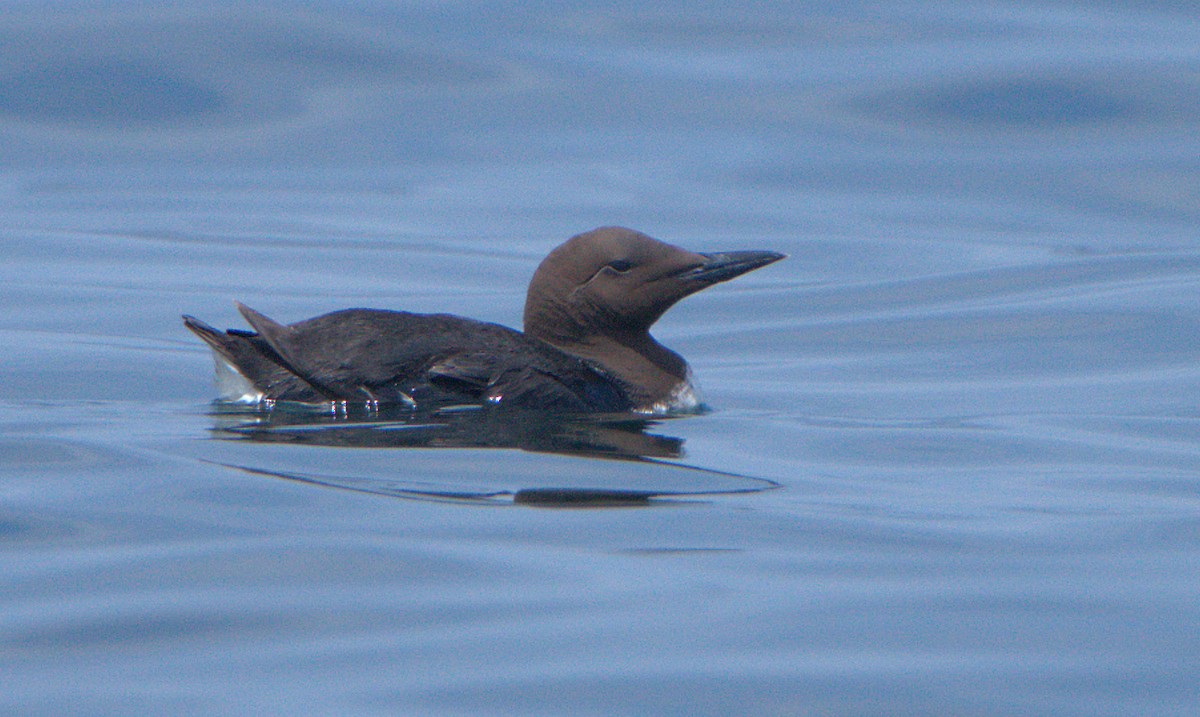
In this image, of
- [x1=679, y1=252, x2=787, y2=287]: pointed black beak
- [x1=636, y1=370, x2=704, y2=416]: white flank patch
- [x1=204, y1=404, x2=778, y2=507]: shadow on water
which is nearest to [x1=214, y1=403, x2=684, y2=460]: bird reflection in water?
[x1=204, y1=404, x2=778, y2=507]: shadow on water

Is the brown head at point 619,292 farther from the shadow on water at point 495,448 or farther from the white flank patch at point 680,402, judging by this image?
the shadow on water at point 495,448

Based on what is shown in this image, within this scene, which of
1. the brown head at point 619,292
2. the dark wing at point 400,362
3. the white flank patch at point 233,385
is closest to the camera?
the dark wing at point 400,362

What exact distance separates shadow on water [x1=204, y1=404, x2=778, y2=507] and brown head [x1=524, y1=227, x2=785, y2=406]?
0.48 m

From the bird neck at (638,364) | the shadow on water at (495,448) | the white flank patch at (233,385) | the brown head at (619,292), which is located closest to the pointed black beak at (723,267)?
the brown head at (619,292)

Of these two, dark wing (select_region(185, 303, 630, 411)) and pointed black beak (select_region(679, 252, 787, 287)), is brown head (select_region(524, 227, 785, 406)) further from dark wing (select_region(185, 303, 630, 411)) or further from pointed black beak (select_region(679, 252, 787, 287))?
dark wing (select_region(185, 303, 630, 411))

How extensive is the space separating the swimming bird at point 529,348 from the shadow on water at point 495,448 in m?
0.08

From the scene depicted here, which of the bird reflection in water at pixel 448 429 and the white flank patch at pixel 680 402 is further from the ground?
the white flank patch at pixel 680 402

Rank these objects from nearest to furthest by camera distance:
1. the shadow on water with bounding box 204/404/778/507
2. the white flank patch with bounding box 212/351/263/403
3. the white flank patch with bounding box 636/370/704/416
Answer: the shadow on water with bounding box 204/404/778/507 → the white flank patch with bounding box 212/351/263/403 → the white flank patch with bounding box 636/370/704/416

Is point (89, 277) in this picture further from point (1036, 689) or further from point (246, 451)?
point (1036, 689)

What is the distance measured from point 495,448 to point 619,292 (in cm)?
151

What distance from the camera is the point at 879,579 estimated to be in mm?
4438

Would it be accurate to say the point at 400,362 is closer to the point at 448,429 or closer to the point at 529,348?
the point at 448,429

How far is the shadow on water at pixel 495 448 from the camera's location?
537 cm

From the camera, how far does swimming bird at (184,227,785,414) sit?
6.59 meters
